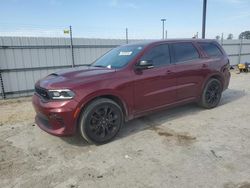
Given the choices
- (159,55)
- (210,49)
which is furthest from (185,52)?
(210,49)

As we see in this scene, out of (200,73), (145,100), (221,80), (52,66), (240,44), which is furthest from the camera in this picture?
(240,44)

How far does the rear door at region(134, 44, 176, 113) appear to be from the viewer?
4.14 m

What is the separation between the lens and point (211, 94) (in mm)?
5512

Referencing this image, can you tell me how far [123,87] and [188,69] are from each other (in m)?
1.80

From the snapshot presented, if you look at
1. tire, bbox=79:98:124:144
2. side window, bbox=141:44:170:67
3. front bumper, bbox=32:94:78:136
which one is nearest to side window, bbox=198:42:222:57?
side window, bbox=141:44:170:67

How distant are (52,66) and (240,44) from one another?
13998 millimetres

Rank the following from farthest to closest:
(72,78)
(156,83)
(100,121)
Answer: (156,83), (100,121), (72,78)

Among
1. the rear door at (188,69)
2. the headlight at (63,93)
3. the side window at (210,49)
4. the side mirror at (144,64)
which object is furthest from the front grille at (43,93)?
the side window at (210,49)

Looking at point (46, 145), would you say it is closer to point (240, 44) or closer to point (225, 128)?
point (225, 128)

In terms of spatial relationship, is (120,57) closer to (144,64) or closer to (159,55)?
(144,64)

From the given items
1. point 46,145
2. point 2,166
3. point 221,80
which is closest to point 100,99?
point 46,145

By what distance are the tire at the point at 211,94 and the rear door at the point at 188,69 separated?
30 cm

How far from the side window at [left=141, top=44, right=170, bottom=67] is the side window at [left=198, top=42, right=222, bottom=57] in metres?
1.26

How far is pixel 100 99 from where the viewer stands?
3.71 m
